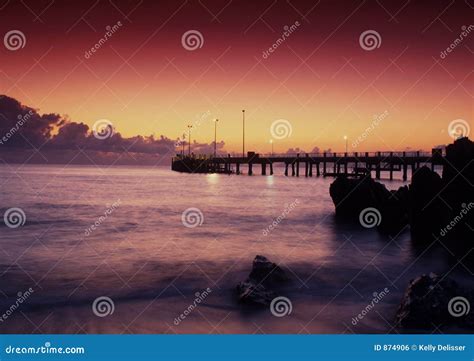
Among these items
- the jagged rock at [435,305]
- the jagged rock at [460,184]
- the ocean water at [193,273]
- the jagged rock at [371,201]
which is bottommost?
the ocean water at [193,273]

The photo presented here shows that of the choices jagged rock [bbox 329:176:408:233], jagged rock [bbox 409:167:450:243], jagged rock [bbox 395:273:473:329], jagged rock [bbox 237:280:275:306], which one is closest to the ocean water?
jagged rock [bbox 237:280:275:306]

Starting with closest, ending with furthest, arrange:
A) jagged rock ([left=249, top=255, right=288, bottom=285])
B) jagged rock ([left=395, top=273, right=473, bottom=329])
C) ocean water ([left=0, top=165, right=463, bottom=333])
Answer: jagged rock ([left=395, top=273, right=473, bottom=329]) < ocean water ([left=0, top=165, right=463, bottom=333]) < jagged rock ([left=249, top=255, right=288, bottom=285])

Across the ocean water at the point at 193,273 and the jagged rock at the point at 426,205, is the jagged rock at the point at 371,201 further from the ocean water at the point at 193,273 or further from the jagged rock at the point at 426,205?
the jagged rock at the point at 426,205

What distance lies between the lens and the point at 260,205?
3556cm

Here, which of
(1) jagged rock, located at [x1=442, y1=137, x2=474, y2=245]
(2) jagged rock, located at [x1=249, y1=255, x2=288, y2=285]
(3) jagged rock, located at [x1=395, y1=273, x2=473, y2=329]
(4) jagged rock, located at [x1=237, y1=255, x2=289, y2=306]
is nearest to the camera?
(3) jagged rock, located at [x1=395, y1=273, x2=473, y2=329]

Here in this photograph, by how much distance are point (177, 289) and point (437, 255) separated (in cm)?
911

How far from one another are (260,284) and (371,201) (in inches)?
564

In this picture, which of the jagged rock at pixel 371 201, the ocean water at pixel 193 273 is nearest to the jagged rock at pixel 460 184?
the ocean water at pixel 193 273

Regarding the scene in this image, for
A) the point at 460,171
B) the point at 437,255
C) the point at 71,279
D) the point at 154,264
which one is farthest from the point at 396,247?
the point at 71,279

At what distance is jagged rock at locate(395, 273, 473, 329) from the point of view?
7.56 m

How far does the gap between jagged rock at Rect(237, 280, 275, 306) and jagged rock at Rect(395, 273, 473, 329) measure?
2.64 meters

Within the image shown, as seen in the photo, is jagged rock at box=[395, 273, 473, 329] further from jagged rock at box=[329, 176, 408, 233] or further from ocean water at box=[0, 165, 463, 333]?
jagged rock at box=[329, 176, 408, 233]

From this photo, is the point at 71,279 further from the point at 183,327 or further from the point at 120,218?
the point at 120,218

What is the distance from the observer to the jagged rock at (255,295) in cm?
885
